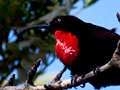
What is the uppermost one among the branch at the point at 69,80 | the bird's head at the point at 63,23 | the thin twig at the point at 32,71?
the bird's head at the point at 63,23

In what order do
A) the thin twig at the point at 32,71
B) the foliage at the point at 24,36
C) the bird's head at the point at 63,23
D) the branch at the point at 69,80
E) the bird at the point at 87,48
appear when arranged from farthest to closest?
1. the foliage at the point at 24,36
2. the bird's head at the point at 63,23
3. the bird at the point at 87,48
4. the thin twig at the point at 32,71
5. the branch at the point at 69,80

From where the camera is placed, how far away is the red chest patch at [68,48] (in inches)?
166

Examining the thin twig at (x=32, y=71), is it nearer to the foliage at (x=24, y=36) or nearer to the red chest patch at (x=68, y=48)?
the red chest patch at (x=68, y=48)

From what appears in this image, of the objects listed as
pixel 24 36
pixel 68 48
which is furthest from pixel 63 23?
pixel 24 36

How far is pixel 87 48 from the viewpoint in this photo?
4219mm

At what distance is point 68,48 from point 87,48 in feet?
0.63

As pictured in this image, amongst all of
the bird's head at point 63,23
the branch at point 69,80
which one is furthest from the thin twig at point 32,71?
the bird's head at point 63,23

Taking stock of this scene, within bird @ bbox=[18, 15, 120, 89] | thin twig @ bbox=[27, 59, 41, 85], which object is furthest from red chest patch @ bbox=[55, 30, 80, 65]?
thin twig @ bbox=[27, 59, 41, 85]

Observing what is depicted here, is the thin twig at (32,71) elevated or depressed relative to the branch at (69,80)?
elevated

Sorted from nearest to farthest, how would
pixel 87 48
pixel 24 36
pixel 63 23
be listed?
pixel 87 48
pixel 63 23
pixel 24 36

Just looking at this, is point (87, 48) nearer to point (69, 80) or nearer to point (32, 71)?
point (69, 80)

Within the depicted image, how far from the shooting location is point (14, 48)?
17.2 ft

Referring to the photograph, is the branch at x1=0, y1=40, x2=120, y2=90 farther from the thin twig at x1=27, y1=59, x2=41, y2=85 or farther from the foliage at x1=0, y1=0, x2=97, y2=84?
the foliage at x1=0, y1=0, x2=97, y2=84

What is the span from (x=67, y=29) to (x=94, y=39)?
39 centimetres
